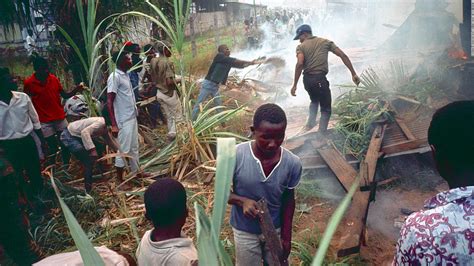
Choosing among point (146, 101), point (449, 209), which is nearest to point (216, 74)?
point (146, 101)

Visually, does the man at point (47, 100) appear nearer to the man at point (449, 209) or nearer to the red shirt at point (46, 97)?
the red shirt at point (46, 97)

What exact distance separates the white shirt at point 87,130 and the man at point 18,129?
1.46 ft

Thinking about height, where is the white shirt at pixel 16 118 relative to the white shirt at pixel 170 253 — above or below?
above

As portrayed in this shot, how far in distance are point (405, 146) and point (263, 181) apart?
342 centimetres

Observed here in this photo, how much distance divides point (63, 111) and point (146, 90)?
82.4 inches

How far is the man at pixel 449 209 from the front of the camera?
45.3 inches

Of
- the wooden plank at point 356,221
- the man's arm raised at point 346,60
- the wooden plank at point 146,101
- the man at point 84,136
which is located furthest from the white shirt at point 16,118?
the man's arm raised at point 346,60

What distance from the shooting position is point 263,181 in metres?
2.15

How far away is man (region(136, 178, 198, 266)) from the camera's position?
65.0 inches

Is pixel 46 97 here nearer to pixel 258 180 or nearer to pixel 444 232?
pixel 258 180

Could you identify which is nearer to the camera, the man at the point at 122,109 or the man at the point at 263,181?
the man at the point at 263,181

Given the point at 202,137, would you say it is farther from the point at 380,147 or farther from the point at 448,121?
the point at 448,121

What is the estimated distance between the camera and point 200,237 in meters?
0.84

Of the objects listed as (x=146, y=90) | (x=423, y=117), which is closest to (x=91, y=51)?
(x=146, y=90)
